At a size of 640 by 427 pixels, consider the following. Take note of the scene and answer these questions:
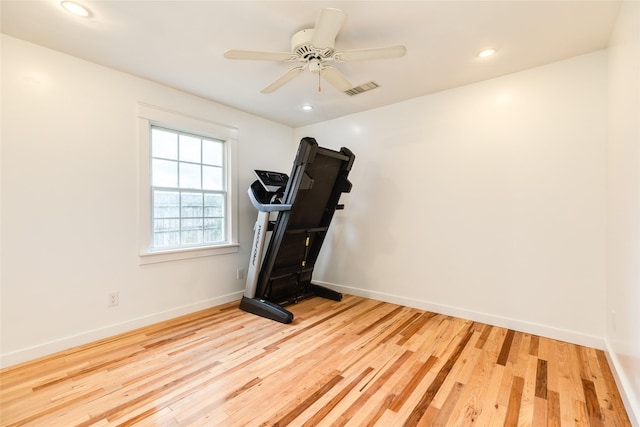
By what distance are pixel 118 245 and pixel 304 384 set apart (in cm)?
213

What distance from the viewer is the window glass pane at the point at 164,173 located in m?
2.97

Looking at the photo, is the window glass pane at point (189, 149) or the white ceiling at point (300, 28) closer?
the white ceiling at point (300, 28)

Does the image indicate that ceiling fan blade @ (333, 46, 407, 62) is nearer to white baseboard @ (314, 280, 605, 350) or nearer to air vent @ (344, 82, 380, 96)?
air vent @ (344, 82, 380, 96)

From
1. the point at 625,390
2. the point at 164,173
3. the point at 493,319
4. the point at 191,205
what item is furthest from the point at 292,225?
the point at 625,390

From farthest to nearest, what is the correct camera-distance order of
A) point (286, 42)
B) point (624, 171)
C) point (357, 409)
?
1. point (286, 42)
2. point (624, 171)
3. point (357, 409)

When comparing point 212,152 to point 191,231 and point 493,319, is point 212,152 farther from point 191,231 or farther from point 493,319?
point 493,319

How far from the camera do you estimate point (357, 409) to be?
5.34 ft

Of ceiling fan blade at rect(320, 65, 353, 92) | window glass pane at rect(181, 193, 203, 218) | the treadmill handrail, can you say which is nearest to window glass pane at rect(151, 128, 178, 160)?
window glass pane at rect(181, 193, 203, 218)

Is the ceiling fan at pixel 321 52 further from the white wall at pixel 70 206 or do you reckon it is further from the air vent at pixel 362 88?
the white wall at pixel 70 206

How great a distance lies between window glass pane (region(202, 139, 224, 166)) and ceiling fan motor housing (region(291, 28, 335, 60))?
6.20ft

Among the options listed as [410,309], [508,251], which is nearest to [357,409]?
[410,309]

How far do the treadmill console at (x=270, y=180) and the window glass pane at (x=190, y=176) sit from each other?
0.67 meters

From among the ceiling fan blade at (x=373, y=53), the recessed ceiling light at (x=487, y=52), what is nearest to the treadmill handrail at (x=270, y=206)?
the ceiling fan blade at (x=373, y=53)

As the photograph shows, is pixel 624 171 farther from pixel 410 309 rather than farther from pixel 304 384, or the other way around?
pixel 304 384
